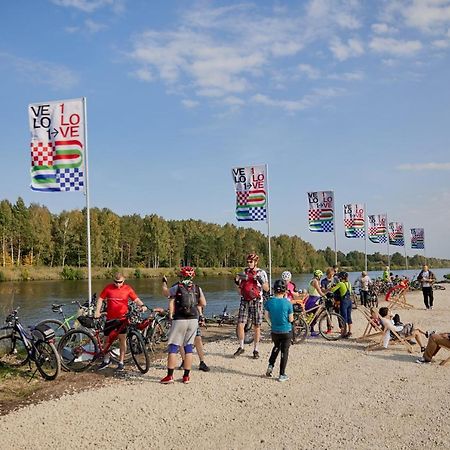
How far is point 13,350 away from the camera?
26.5 ft

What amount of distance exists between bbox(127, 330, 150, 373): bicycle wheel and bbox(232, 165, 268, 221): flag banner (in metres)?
8.02

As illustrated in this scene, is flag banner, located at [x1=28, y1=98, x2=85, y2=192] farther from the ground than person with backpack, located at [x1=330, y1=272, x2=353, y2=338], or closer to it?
farther from the ground

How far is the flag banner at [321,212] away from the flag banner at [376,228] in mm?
10044

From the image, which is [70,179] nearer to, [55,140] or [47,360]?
[55,140]

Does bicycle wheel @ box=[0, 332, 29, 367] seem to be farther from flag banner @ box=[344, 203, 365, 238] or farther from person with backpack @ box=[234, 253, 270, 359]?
flag banner @ box=[344, 203, 365, 238]

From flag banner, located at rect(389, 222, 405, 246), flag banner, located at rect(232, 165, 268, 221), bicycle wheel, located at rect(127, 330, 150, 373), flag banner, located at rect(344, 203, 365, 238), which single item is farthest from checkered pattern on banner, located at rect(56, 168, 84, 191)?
flag banner, located at rect(389, 222, 405, 246)

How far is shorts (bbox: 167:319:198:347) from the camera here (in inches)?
281

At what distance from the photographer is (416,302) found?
20531mm

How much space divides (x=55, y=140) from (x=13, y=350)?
423 cm

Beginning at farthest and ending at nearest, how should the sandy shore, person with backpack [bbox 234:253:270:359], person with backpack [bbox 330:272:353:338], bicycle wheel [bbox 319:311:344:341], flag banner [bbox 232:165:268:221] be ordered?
flag banner [bbox 232:165:268:221] → person with backpack [bbox 330:272:353:338] → bicycle wheel [bbox 319:311:344:341] → person with backpack [bbox 234:253:270:359] → the sandy shore

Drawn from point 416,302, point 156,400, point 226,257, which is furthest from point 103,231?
point 156,400

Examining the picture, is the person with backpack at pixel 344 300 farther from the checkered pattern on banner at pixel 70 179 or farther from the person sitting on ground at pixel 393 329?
the checkered pattern on banner at pixel 70 179

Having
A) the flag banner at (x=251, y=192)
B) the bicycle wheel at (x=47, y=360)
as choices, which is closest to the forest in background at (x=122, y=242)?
the flag banner at (x=251, y=192)

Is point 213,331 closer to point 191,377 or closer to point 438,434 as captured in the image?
point 191,377
